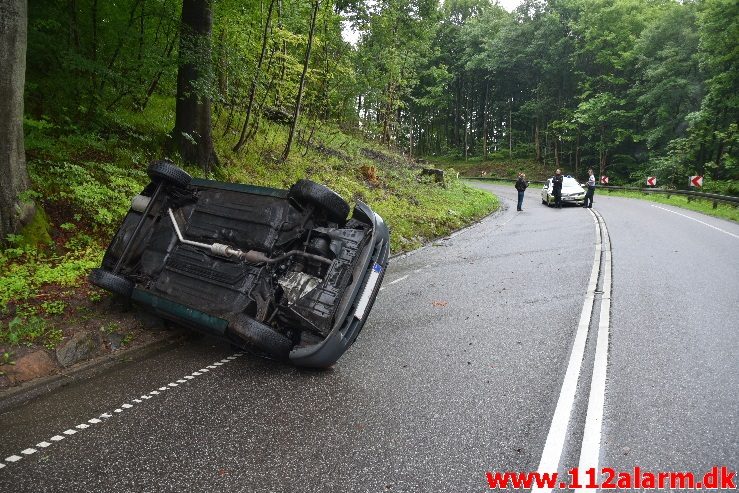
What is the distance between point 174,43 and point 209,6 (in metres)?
1.20

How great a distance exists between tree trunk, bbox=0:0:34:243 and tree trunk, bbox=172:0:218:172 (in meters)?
3.75

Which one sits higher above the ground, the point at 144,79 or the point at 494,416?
the point at 144,79

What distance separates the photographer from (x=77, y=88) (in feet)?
28.5

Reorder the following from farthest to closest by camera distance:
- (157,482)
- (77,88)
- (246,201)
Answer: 1. (77,88)
2. (246,201)
3. (157,482)

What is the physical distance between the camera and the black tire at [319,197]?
14.6 feet

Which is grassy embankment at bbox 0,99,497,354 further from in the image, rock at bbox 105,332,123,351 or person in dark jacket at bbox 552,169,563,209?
person in dark jacket at bbox 552,169,563,209

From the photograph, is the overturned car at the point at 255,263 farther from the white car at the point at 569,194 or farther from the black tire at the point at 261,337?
the white car at the point at 569,194

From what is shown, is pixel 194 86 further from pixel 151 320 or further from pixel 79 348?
pixel 79 348

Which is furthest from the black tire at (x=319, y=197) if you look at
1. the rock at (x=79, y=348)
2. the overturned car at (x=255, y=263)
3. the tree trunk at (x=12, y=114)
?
the tree trunk at (x=12, y=114)

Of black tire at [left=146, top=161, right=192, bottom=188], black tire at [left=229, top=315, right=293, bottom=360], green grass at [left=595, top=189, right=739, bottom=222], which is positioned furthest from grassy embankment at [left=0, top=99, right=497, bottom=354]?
green grass at [left=595, top=189, right=739, bottom=222]

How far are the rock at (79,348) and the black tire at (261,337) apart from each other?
1538mm

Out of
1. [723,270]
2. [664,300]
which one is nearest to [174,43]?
[664,300]

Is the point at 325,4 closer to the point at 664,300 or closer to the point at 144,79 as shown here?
the point at 144,79

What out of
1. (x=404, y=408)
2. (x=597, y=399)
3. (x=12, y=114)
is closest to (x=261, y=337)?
(x=404, y=408)
